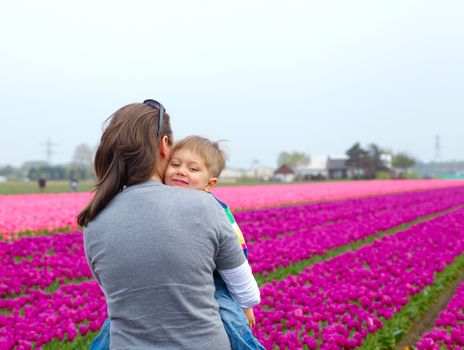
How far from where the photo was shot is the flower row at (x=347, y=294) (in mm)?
4318

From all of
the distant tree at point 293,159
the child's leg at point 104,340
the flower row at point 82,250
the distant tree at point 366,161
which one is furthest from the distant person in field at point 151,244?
the distant tree at point 293,159

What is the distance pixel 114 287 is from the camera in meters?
1.95

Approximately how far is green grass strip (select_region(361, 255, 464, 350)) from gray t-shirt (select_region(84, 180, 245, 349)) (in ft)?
9.15

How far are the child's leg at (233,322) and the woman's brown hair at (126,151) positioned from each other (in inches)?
24.7

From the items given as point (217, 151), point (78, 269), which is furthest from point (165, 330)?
point (78, 269)

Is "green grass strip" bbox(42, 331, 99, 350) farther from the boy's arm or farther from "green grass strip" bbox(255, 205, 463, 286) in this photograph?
"green grass strip" bbox(255, 205, 463, 286)

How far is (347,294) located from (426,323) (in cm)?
99

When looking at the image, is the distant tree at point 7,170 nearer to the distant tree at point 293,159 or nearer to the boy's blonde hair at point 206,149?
the distant tree at point 293,159

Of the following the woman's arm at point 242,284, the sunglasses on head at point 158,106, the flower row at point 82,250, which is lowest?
the flower row at point 82,250

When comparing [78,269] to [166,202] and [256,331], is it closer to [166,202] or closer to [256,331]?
[256,331]

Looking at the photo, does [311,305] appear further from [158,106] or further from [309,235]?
[309,235]

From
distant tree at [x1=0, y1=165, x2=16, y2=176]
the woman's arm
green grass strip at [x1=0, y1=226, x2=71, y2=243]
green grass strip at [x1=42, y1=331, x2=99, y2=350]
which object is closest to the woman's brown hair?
the woman's arm

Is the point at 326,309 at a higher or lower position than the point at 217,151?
lower

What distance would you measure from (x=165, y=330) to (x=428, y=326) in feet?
14.7
